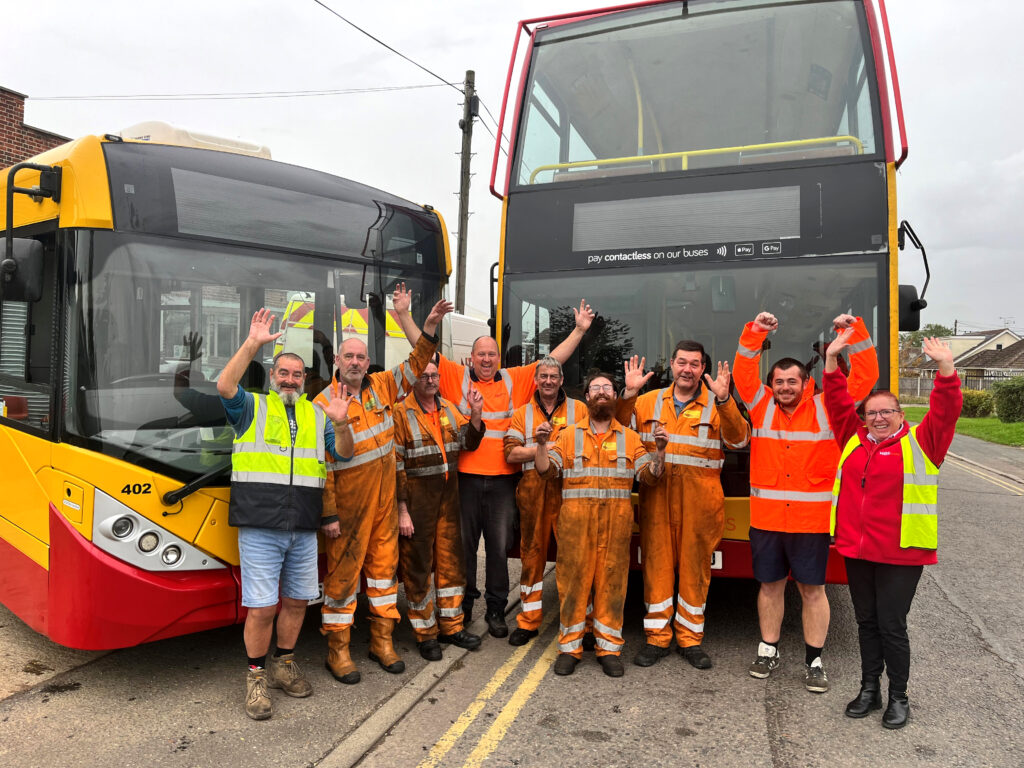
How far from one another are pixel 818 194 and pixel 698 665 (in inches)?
116

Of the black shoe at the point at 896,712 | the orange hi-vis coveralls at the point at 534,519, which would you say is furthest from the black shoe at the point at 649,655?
the black shoe at the point at 896,712

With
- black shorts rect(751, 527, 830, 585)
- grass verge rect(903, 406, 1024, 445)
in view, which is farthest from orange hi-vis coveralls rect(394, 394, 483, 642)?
grass verge rect(903, 406, 1024, 445)

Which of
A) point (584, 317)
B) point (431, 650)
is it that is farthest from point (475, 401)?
point (431, 650)

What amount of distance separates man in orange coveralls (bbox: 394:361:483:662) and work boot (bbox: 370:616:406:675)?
0.25 metres

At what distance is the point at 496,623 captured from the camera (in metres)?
4.98

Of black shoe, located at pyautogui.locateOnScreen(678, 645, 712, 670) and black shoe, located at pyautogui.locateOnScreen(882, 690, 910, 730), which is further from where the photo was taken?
black shoe, located at pyautogui.locateOnScreen(678, 645, 712, 670)

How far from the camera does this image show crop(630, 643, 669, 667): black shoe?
4.49 meters

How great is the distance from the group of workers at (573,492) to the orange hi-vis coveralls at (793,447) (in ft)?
0.04

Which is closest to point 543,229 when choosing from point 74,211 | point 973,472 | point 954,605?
point 74,211

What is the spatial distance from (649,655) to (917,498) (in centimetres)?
180

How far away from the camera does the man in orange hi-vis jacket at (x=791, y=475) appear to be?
4.16 m

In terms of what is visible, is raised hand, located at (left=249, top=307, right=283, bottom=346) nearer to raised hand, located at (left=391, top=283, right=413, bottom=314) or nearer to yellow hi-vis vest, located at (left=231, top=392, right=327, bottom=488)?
yellow hi-vis vest, located at (left=231, top=392, right=327, bottom=488)

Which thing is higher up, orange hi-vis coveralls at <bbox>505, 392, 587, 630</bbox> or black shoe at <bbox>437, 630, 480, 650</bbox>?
orange hi-vis coveralls at <bbox>505, 392, 587, 630</bbox>

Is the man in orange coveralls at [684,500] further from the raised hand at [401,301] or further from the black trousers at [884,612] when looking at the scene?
the raised hand at [401,301]
